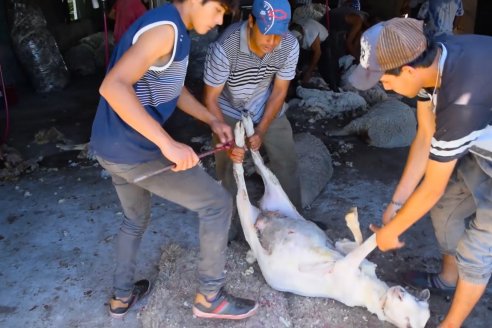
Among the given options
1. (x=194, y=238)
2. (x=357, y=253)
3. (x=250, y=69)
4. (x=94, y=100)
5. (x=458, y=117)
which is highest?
(x=458, y=117)

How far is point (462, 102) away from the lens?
167 cm

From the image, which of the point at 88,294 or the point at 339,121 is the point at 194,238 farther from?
the point at 339,121

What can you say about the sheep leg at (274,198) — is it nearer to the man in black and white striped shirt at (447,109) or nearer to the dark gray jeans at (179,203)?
the dark gray jeans at (179,203)

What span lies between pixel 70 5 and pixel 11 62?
2187mm

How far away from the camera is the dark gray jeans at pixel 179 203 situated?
6.68ft

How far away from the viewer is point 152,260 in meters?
2.86

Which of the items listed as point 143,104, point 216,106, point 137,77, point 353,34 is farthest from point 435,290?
point 353,34

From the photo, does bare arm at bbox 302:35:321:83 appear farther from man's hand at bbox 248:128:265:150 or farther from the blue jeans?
the blue jeans

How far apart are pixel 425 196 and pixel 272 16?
110 centimetres

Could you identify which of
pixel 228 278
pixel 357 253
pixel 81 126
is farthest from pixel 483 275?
pixel 81 126

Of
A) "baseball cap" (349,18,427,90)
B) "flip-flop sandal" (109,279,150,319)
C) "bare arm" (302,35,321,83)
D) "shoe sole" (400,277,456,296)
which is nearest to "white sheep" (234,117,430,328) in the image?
"shoe sole" (400,277,456,296)

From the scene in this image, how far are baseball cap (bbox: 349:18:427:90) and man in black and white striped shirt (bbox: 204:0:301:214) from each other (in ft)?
2.35

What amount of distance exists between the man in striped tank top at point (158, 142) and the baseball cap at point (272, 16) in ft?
1.58

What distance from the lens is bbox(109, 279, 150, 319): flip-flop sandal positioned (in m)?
2.43
